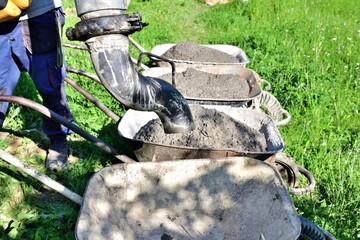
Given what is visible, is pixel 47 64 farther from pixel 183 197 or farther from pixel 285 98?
pixel 285 98

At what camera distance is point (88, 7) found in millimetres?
1767

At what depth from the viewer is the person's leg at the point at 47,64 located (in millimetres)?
2949

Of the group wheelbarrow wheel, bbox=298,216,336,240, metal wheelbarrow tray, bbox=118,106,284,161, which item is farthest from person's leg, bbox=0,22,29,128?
wheelbarrow wheel, bbox=298,216,336,240

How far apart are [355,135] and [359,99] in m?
0.81

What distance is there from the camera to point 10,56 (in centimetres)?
301

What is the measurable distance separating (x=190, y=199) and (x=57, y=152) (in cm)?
141

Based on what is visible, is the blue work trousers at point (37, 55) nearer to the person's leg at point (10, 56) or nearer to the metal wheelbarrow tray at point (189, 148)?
the person's leg at point (10, 56)

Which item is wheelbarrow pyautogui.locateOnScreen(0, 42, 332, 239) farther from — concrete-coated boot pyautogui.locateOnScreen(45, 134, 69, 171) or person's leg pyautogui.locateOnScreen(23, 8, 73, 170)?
concrete-coated boot pyautogui.locateOnScreen(45, 134, 69, 171)

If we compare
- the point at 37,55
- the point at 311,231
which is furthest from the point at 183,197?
the point at 37,55

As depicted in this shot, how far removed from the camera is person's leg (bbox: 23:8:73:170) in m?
2.95

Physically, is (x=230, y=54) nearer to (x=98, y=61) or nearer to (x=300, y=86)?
(x=300, y=86)

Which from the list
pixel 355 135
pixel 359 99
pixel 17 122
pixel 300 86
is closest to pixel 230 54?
pixel 300 86

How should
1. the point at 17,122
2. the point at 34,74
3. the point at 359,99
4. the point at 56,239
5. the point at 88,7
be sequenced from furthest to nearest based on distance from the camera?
the point at 359,99, the point at 17,122, the point at 34,74, the point at 56,239, the point at 88,7

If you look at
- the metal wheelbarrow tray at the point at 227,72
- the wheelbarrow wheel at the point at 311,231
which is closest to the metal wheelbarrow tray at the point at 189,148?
the metal wheelbarrow tray at the point at 227,72
